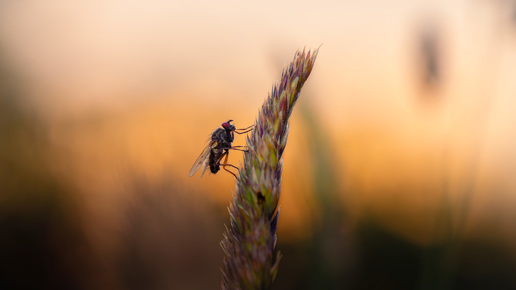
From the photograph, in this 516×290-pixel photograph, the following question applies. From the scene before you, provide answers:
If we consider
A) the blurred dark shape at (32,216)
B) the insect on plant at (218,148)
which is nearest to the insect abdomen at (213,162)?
the insect on plant at (218,148)

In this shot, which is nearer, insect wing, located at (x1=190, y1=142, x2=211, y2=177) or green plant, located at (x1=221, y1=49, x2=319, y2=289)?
green plant, located at (x1=221, y1=49, x2=319, y2=289)

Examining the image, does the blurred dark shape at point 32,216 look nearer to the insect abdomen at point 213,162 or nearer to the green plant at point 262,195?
the insect abdomen at point 213,162

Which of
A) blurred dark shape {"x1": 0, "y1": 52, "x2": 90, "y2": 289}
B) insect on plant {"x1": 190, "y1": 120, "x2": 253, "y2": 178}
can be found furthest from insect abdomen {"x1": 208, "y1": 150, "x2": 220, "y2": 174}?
blurred dark shape {"x1": 0, "y1": 52, "x2": 90, "y2": 289}

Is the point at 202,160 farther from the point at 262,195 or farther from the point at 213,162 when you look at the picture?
the point at 262,195

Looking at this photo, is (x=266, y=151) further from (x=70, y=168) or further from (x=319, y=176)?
(x=70, y=168)

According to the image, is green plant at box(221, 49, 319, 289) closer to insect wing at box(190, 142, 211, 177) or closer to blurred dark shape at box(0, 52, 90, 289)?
insect wing at box(190, 142, 211, 177)

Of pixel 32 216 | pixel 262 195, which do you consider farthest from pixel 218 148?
pixel 32 216
